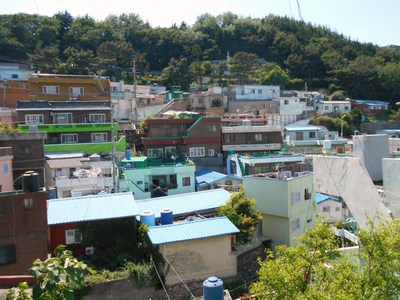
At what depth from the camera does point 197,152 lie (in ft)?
101

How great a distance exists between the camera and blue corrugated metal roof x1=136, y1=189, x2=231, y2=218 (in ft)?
55.4

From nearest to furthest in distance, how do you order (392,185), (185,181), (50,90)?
(392,185)
(185,181)
(50,90)

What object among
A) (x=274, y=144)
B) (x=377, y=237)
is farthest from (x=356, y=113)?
(x=377, y=237)

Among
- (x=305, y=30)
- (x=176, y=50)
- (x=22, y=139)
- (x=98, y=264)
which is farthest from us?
(x=305, y=30)

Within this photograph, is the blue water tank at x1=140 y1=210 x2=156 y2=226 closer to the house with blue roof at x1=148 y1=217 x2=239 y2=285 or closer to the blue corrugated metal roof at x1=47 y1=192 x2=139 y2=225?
the blue corrugated metal roof at x1=47 y1=192 x2=139 y2=225

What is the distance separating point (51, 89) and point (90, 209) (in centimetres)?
2241

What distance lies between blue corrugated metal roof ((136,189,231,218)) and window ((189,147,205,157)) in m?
11.7

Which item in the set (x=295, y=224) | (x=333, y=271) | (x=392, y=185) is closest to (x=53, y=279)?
(x=333, y=271)

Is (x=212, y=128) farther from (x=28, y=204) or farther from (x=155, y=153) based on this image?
(x=28, y=204)

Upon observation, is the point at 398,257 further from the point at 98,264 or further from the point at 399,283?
the point at 98,264

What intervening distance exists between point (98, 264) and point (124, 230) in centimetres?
151

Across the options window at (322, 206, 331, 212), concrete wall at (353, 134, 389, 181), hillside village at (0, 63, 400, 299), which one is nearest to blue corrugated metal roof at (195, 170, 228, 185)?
hillside village at (0, 63, 400, 299)

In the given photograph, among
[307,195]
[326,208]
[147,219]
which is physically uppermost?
[307,195]

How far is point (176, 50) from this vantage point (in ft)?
224
